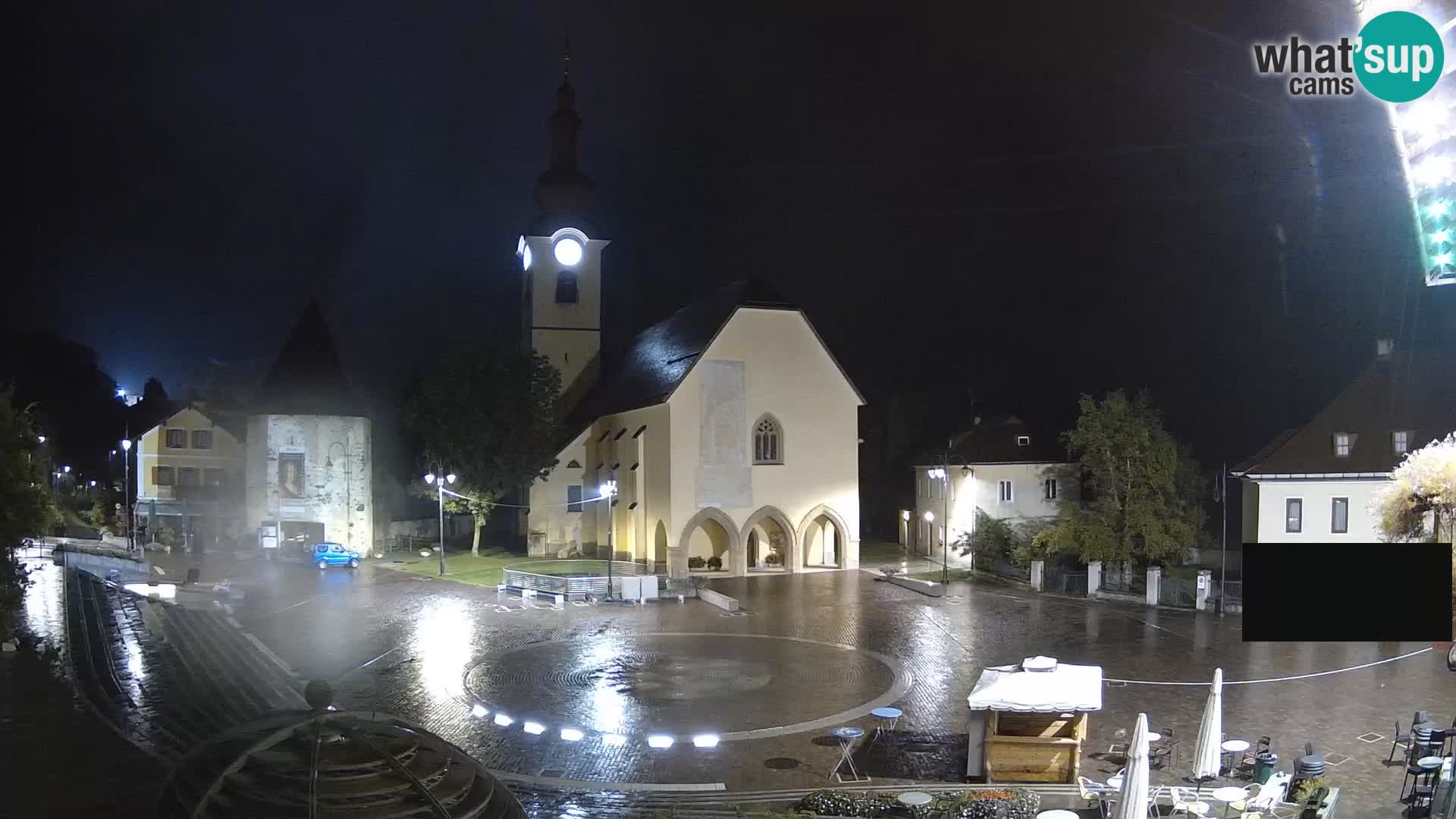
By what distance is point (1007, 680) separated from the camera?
44.1 feet

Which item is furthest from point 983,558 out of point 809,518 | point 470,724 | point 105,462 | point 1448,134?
point 105,462

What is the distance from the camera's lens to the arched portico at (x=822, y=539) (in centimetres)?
4072

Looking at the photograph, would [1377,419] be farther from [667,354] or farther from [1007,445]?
[667,354]

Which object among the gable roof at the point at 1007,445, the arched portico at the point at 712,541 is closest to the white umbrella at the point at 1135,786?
the arched portico at the point at 712,541

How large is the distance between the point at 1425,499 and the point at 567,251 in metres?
42.7

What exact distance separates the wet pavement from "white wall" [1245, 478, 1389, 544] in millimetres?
5017

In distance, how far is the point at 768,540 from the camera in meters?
42.3

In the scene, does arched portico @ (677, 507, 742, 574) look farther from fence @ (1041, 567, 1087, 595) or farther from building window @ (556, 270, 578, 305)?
building window @ (556, 270, 578, 305)

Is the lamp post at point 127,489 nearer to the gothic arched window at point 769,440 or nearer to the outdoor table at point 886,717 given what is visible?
the gothic arched window at point 769,440

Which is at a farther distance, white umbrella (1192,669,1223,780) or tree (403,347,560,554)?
tree (403,347,560,554)

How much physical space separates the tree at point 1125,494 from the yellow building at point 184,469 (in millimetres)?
39154

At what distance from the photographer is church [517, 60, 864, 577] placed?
128ft

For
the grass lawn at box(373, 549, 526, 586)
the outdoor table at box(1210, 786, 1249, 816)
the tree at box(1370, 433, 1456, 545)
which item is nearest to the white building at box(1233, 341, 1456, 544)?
the tree at box(1370, 433, 1456, 545)

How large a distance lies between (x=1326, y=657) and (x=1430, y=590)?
31.5ft
